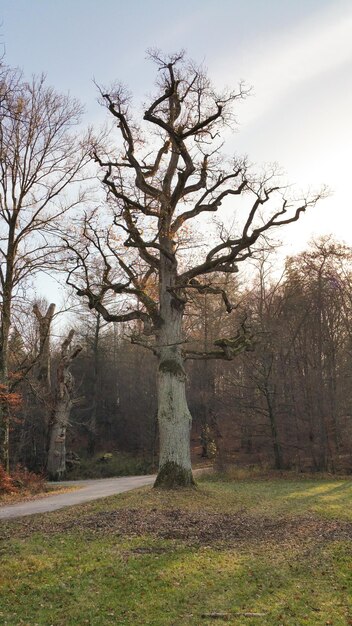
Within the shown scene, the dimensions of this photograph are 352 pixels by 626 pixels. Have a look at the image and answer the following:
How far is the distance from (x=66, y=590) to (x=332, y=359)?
2308cm

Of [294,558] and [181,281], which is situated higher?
[181,281]

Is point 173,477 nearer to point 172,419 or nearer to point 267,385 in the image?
point 172,419

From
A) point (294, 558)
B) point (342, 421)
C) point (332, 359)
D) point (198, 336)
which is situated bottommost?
point (294, 558)

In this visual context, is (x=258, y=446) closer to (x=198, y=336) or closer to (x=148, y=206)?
(x=198, y=336)

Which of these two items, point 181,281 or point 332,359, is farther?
point 332,359

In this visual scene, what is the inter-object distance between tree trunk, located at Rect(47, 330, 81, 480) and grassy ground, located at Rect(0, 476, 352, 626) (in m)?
16.1

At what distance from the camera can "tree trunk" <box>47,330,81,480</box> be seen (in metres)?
28.4

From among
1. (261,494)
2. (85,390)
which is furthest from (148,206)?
(85,390)

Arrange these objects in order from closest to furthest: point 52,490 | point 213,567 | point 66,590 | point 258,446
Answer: point 66,590 < point 213,567 < point 52,490 < point 258,446

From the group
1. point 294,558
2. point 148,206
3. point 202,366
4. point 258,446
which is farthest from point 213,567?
point 202,366

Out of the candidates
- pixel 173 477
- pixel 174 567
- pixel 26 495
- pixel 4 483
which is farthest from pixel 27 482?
pixel 174 567

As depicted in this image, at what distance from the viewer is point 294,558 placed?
8406 millimetres

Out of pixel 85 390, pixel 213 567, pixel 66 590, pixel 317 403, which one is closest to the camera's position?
pixel 66 590

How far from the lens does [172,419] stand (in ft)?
50.0
